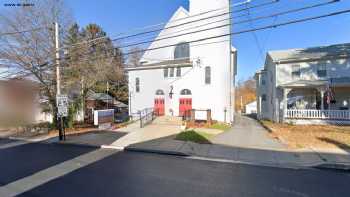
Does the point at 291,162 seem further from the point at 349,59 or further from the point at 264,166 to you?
the point at 349,59

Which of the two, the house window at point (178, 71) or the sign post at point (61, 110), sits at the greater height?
the house window at point (178, 71)

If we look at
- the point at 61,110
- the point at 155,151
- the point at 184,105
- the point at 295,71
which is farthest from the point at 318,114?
the point at 61,110

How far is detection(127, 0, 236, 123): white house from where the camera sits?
20.4 meters

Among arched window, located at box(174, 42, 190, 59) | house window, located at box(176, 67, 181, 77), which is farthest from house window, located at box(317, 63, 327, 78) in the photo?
house window, located at box(176, 67, 181, 77)

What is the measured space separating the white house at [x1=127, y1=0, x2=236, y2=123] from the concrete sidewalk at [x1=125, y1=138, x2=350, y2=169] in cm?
1002

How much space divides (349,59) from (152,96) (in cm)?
1791

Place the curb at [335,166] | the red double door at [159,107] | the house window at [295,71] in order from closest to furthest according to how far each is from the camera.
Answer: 1. the curb at [335,166]
2. the house window at [295,71]
3. the red double door at [159,107]

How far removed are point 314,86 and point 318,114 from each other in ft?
8.04

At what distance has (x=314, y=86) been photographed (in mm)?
Result: 18859

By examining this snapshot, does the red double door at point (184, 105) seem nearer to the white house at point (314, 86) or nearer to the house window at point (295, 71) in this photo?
the white house at point (314, 86)

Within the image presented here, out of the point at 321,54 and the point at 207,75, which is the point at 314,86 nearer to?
the point at 321,54

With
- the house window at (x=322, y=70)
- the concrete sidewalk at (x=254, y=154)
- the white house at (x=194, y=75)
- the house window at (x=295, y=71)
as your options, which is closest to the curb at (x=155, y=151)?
the concrete sidewalk at (x=254, y=154)

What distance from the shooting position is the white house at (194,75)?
67.0 feet

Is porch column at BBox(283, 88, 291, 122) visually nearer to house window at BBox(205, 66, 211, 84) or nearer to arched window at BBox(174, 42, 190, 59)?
house window at BBox(205, 66, 211, 84)
